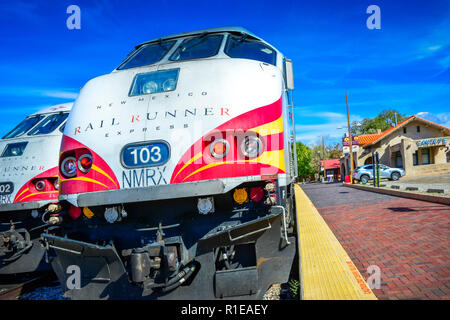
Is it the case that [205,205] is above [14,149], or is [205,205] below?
below

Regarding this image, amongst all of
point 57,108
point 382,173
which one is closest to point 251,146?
point 57,108

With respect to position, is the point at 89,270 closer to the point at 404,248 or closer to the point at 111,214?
the point at 111,214

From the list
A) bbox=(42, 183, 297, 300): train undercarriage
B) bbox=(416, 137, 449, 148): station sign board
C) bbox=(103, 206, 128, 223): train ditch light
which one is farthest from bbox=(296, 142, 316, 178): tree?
bbox=(103, 206, 128, 223): train ditch light

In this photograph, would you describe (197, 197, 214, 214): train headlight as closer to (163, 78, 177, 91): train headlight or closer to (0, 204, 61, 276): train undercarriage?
(163, 78, 177, 91): train headlight

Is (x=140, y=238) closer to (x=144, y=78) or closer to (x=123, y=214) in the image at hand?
(x=123, y=214)

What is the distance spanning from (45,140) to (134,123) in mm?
3675

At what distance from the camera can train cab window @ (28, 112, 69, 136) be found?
20.0 feet

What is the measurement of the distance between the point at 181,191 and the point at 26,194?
13.3 ft

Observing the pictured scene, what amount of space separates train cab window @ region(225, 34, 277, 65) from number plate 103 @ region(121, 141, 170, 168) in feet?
5.20

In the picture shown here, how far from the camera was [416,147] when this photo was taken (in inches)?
1149

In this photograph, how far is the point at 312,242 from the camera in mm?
4430

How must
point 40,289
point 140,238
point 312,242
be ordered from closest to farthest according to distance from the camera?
point 140,238 < point 312,242 < point 40,289

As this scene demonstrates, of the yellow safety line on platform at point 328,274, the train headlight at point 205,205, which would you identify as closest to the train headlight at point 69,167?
the train headlight at point 205,205
